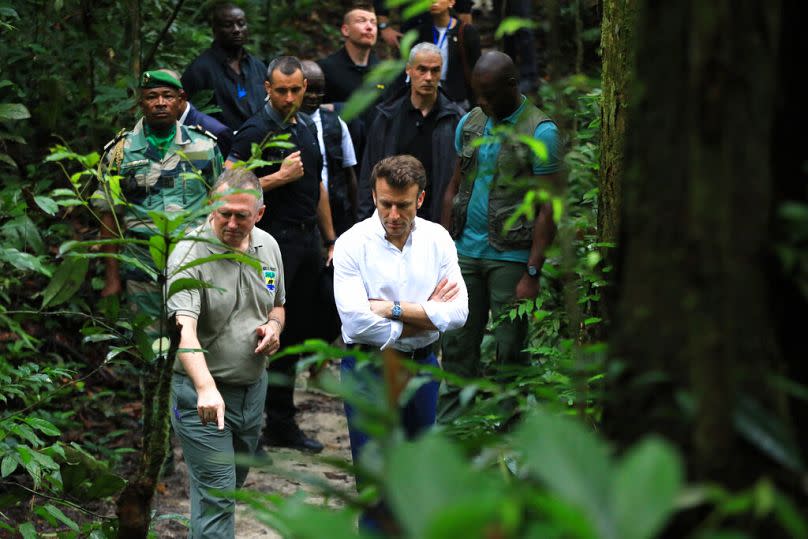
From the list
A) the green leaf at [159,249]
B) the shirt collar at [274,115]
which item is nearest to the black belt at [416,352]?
the green leaf at [159,249]

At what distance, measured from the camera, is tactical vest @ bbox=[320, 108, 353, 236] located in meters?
7.57

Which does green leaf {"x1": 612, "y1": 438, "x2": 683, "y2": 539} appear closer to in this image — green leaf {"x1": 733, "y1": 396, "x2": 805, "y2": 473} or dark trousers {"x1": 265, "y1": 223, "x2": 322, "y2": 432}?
→ green leaf {"x1": 733, "y1": 396, "x2": 805, "y2": 473}

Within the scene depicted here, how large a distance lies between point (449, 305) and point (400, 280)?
11.1 inches

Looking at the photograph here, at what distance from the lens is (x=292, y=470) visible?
19.6 feet

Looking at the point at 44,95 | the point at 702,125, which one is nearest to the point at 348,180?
the point at 44,95

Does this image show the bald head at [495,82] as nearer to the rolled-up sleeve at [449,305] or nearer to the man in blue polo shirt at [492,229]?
the man in blue polo shirt at [492,229]

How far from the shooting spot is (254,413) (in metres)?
5.15

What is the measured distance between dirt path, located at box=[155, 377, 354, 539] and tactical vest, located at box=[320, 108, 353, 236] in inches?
57.8

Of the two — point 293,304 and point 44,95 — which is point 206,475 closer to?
point 293,304

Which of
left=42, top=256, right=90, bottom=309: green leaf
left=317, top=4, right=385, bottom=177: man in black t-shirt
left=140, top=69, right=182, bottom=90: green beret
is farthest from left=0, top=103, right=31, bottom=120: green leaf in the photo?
left=317, top=4, right=385, bottom=177: man in black t-shirt

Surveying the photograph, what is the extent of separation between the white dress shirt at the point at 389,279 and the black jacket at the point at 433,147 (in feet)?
6.27

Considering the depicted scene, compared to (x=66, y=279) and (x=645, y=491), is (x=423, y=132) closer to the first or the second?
(x=66, y=279)

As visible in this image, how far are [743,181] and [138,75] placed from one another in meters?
7.11

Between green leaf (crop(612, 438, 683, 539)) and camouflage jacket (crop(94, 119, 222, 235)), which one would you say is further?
camouflage jacket (crop(94, 119, 222, 235))
